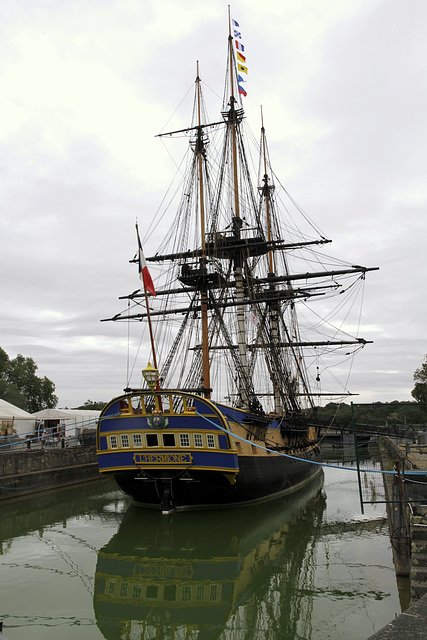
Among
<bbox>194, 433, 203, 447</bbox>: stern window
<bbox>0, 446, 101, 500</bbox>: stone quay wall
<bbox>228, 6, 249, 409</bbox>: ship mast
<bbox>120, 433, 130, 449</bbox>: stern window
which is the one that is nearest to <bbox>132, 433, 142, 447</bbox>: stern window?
<bbox>120, 433, 130, 449</bbox>: stern window

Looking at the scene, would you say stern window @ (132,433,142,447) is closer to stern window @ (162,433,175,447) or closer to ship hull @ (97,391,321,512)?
ship hull @ (97,391,321,512)

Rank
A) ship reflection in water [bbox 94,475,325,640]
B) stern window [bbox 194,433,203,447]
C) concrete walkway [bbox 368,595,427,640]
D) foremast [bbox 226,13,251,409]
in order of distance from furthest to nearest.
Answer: foremast [bbox 226,13,251,409]
stern window [bbox 194,433,203,447]
ship reflection in water [bbox 94,475,325,640]
concrete walkway [bbox 368,595,427,640]

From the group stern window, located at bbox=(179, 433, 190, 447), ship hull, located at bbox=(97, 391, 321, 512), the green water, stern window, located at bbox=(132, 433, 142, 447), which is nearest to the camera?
the green water

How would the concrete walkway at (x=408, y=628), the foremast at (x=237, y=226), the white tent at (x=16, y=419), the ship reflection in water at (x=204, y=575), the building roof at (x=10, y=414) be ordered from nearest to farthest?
the concrete walkway at (x=408, y=628) < the ship reflection in water at (x=204, y=575) < the foremast at (x=237, y=226) < the white tent at (x=16, y=419) < the building roof at (x=10, y=414)

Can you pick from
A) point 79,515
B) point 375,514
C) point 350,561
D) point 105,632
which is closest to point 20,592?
point 105,632

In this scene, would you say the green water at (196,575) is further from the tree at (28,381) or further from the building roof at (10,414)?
the tree at (28,381)

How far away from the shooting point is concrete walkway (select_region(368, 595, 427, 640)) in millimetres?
3965

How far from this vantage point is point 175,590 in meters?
9.39

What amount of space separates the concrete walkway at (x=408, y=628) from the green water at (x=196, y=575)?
330 centimetres

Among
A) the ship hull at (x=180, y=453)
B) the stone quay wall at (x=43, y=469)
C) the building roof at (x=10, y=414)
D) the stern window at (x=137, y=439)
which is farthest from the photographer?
the building roof at (x=10, y=414)

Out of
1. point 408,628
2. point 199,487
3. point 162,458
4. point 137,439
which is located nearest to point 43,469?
point 137,439

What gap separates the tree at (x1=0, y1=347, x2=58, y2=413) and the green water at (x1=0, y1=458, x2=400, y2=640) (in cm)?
4364

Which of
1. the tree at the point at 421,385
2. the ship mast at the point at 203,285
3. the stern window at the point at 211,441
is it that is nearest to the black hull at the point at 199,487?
the stern window at the point at 211,441

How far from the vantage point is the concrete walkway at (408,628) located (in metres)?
3.96
